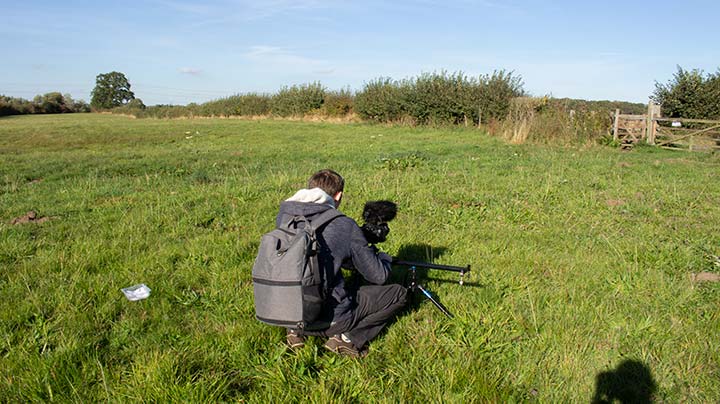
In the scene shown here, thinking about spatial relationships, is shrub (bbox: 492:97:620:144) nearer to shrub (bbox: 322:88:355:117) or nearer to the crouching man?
the crouching man

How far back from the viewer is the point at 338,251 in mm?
3285

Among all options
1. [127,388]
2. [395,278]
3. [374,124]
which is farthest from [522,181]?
[374,124]

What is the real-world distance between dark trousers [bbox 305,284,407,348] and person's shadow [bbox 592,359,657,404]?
145 centimetres

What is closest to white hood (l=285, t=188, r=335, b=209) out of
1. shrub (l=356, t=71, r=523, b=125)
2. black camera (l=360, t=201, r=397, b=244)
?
black camera (l=360, t=201, r=397, b=244)

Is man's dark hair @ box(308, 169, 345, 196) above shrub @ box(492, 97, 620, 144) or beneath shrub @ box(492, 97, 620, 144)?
beneath

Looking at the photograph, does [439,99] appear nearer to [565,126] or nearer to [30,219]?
[565,126]

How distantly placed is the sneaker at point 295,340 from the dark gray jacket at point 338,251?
0.39 metres

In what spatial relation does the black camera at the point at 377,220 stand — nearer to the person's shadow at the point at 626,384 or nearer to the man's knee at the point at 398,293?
the man's knee at the point at 398,293

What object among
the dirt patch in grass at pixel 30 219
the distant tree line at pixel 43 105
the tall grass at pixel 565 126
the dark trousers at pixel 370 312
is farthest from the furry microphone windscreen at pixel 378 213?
the distant tree line at pixel 43 105

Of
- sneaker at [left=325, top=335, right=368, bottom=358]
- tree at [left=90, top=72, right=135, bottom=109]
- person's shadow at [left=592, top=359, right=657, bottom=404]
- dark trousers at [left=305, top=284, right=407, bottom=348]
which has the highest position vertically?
tree at [left=90, top=72, right=135, bottom=109]

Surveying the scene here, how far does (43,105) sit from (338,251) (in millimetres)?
78016

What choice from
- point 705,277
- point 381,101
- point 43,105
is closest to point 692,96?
point 381,101

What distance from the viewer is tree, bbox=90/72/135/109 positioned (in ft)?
343

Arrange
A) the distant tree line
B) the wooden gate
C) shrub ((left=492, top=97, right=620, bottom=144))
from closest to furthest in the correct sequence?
shrub ((left=492, top=97, right=620, bottom=144))
the wooden gate
the distant tree line
